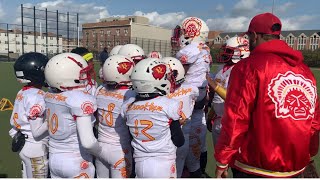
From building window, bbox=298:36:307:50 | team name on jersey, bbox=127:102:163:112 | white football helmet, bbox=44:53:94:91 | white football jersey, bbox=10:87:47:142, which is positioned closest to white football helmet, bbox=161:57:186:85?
team name on jersey, bbox=127:102:163:112

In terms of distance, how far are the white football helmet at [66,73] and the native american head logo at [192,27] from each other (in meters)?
2.50

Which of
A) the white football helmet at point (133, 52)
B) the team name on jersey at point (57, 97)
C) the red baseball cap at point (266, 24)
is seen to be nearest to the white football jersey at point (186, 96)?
the white football helmet at point (133, 52)

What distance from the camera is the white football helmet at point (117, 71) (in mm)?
3994

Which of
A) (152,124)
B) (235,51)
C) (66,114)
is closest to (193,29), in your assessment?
(235,51)

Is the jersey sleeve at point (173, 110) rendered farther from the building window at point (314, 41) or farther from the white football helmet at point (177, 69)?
the building window at point (314, 41)

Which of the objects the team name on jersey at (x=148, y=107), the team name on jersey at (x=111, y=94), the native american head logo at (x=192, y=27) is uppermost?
the native american head logo at (x=192, y=27)

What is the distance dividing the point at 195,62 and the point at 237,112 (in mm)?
2876

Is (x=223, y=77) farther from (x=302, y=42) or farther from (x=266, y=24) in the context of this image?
(x=302, y=42)

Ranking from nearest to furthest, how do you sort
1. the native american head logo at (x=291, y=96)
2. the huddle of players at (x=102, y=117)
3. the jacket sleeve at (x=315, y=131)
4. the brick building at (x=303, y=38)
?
the native american head logo at (x=291, y=96)
the jacket sleeve at (x=315, y=131)
the huddle of players at (x=102, y=117)
the brick building at (x=303, y=38)

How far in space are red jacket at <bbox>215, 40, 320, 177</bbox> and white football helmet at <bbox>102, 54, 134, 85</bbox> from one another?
1.77 meters

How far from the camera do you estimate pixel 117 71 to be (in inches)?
157

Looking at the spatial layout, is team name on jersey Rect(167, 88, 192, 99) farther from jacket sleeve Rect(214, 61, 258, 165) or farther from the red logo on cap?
jacket sleeve Rect(214, 61, 258, 165)

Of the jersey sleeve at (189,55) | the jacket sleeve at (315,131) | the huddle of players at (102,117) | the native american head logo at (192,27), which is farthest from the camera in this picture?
the native american head logo at (192,27)

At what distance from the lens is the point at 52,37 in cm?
3862
